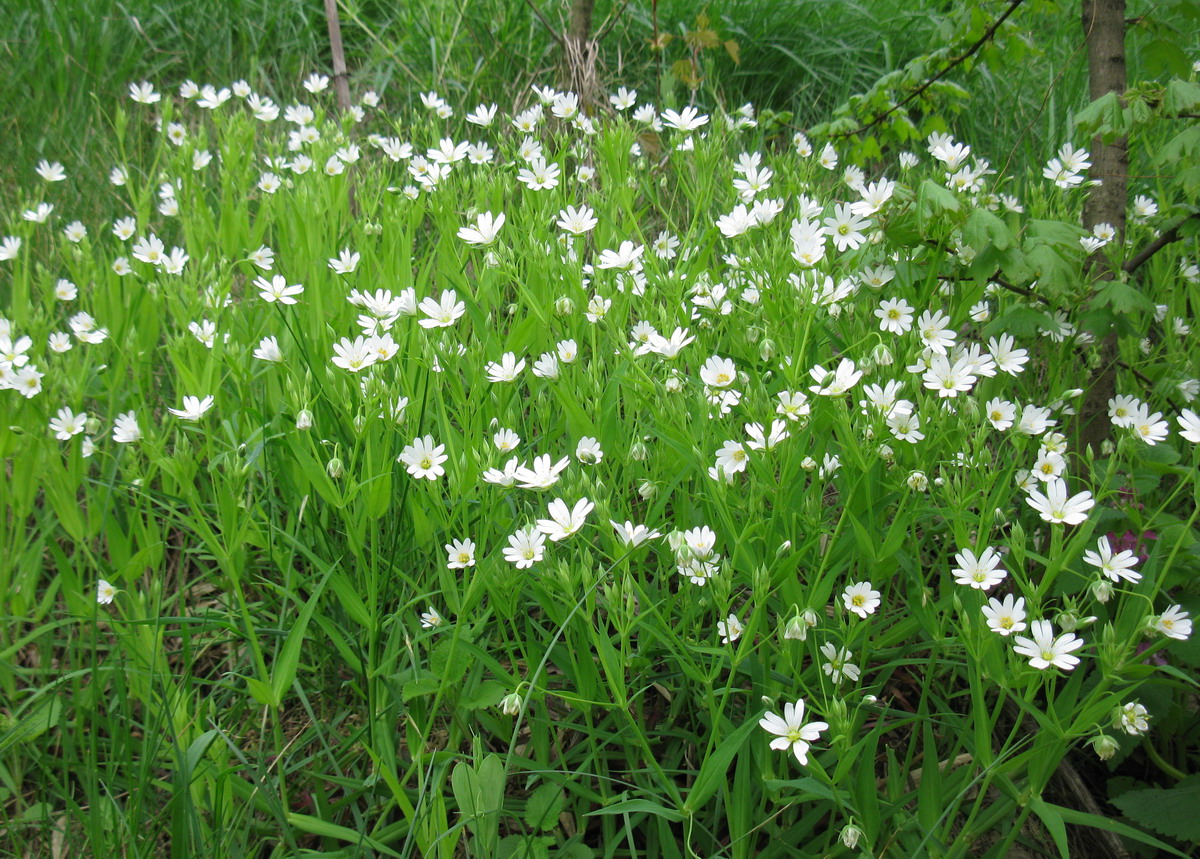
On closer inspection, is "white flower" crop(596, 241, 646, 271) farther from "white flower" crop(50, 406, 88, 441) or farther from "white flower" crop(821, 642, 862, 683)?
"white flower" crop(50, 406, 88, 441)

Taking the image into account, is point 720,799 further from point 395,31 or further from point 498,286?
point 395,31

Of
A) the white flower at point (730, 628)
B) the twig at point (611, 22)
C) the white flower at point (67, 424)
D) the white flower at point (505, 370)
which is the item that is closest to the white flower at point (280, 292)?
the white flower at point (67, 424)

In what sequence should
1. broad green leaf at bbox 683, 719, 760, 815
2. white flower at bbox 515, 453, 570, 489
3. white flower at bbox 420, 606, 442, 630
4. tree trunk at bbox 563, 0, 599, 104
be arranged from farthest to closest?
tree trunk at bbox 563, 0, 599, 104, white flower at bbox 420, 606, 442, 630, white flower at bbox 515, 453, 570, 489, broad green leaf at bbox 683, 719, 760, 815

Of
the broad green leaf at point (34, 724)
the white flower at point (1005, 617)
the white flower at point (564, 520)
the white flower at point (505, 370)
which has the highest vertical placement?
the white flower at point (505, 370)

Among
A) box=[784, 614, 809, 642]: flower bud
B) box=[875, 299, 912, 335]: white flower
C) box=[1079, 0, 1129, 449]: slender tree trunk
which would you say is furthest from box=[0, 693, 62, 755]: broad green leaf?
box=[1079, 0, 1129, 449]: slender tree trunk

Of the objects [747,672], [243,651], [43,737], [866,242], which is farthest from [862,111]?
[43,737]

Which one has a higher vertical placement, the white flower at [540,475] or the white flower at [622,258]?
the white flower at [622,258]

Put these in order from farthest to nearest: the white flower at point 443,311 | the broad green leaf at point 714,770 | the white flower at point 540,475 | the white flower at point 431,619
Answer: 1. the white flower at point 443,311
2. the white flower at point 431,619
3. the white flower at point 540,475
4. the broad green leaf at point 714,770

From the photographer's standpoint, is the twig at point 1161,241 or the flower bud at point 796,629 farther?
the twig at point 1161,241

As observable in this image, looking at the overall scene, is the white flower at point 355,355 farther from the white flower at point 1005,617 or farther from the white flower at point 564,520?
the white flower at point 1005,617
